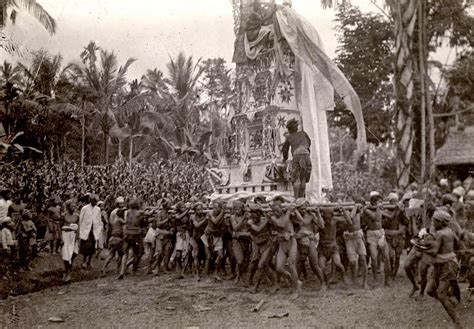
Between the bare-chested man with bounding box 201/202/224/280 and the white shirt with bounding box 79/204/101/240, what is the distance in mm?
2417

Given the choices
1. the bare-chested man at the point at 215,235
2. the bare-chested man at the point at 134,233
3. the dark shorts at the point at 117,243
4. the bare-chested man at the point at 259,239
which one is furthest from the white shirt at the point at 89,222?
the bare-chested man at the point at 259,239

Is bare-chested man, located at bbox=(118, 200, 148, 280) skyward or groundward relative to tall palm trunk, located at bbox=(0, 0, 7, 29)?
groundward

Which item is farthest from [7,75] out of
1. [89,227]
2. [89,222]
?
[89,227]

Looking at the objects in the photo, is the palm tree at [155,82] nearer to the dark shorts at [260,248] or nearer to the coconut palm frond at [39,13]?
the coconut palm frond at [39,13]

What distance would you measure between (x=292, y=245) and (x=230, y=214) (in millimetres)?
1619

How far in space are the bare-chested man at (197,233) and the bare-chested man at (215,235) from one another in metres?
0.16

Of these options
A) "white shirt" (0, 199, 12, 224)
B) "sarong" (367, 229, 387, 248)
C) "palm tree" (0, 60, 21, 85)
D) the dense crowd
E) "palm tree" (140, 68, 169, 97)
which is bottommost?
"sarong" (367, 229, 387, 248)

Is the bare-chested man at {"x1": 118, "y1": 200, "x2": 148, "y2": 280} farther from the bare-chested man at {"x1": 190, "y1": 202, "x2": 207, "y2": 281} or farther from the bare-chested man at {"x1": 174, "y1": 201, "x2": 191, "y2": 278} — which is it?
the bare-chested man at {"x1": 190, "y1": 202, "x2": 207, "y2": 281}

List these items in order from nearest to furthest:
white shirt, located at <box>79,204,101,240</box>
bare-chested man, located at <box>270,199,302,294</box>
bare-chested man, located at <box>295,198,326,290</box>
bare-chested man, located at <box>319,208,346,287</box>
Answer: bare-chested man, located at <box>270,199,302,294</box> → bare-chested man, located at <box>295,198,326,290</box> → bare-chested man, located at <box>319,208,346,287</box> → white shirt, located at <box>79,204,101,240</box>

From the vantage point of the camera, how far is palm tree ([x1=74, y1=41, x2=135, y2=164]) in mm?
19438

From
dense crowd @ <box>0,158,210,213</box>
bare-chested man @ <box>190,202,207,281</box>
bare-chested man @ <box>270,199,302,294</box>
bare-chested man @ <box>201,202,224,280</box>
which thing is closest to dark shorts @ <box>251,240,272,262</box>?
bare-chested man @ <box>270,199,302,294</box>

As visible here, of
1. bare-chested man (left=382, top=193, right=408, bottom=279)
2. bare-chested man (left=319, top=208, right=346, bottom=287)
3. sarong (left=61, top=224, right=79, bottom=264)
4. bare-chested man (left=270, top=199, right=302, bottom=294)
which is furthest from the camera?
sarong (left=61, top=224, right=79, bottom=264)

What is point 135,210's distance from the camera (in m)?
9.83

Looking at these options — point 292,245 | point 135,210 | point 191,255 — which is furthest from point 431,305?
point 135,210
